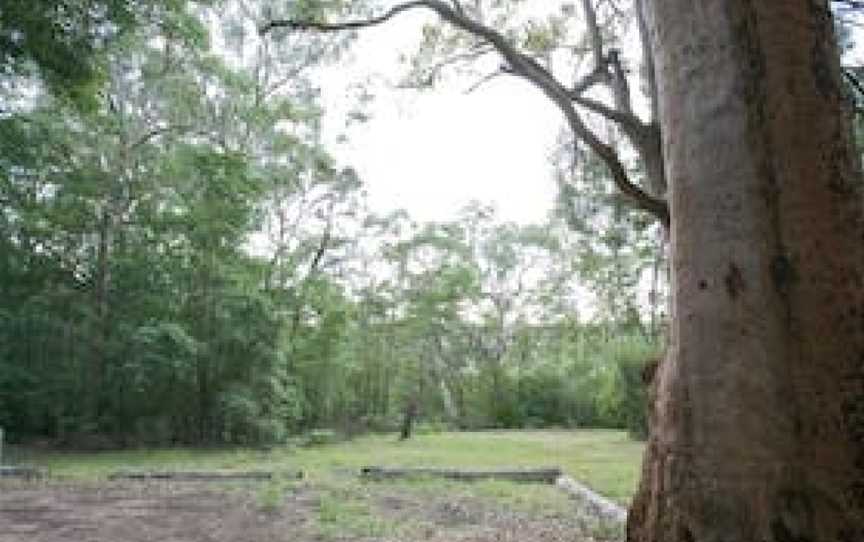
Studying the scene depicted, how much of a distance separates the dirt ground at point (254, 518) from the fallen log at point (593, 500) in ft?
1.05

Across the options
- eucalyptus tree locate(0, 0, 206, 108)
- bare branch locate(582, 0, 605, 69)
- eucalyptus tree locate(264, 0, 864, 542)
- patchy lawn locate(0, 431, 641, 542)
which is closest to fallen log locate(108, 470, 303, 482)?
patchy lawn locate(0, 431, 641, 542)

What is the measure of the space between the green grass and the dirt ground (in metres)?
0.95

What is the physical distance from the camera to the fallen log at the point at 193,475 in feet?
44.9

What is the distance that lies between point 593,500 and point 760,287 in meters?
8.07

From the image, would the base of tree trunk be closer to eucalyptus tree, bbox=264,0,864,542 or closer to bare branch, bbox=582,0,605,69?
bare branch, bbox=582,0,605,69

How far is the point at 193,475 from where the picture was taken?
1402 centimetres

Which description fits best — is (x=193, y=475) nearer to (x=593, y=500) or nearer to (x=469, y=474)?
(x=469, y=474)

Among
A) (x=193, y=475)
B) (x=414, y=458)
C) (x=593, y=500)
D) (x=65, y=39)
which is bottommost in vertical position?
(x=593, y=500)

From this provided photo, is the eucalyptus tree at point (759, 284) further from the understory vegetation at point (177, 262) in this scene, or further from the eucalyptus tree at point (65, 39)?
the understory vegetation at point (177, 262)

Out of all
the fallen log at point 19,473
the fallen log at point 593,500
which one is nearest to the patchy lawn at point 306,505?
the fallen log at point 593,500

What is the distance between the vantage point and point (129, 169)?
870 inches

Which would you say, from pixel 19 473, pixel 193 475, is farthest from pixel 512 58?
pixel 19 473

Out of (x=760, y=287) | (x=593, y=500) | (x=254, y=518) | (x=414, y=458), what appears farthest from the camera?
(x=414, y=458)

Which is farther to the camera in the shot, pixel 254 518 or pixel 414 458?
pixel 414 458
